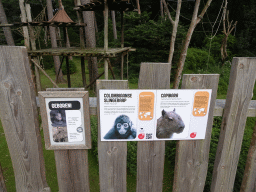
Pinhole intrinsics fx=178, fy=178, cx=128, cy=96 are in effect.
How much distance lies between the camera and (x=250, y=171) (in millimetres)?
1665

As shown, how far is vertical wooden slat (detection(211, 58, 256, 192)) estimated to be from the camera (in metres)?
1.40

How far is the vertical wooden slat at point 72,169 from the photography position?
5.15ft

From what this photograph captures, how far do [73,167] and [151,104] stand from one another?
3.00ft

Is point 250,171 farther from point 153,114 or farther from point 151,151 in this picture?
point 153,114

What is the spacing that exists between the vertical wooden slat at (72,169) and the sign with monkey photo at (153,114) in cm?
30

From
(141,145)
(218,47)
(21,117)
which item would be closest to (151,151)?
(141,145)

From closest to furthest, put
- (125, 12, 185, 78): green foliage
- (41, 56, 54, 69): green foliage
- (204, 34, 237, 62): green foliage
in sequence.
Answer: (125, 12, 185, 78): green foliage < (204, 34, 237, 62): green foliage < (41, 56, 54, 69): green foliage

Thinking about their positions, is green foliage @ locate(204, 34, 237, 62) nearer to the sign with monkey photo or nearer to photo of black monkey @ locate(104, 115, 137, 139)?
the sign with monkey photo

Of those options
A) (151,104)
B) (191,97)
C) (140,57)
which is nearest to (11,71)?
(151,104)

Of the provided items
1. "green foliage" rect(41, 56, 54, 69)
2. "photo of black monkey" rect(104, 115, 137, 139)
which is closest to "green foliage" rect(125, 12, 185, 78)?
"green foliage" rect(41, 56, 54, 69)

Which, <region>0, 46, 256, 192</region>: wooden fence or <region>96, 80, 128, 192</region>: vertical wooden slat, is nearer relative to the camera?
<region>0, 46, 256, 192</region>: wooden fence

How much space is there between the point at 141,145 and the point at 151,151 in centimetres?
11

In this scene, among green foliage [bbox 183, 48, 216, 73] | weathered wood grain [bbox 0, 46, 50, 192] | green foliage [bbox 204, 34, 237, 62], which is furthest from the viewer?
green foliage [bbox 204, 34, 237, 62]

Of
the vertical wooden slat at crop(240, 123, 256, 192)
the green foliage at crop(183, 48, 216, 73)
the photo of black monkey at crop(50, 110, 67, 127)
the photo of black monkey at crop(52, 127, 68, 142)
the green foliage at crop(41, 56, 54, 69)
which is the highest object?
the photo of black monkey at crop(50, 110, 67, 127)
